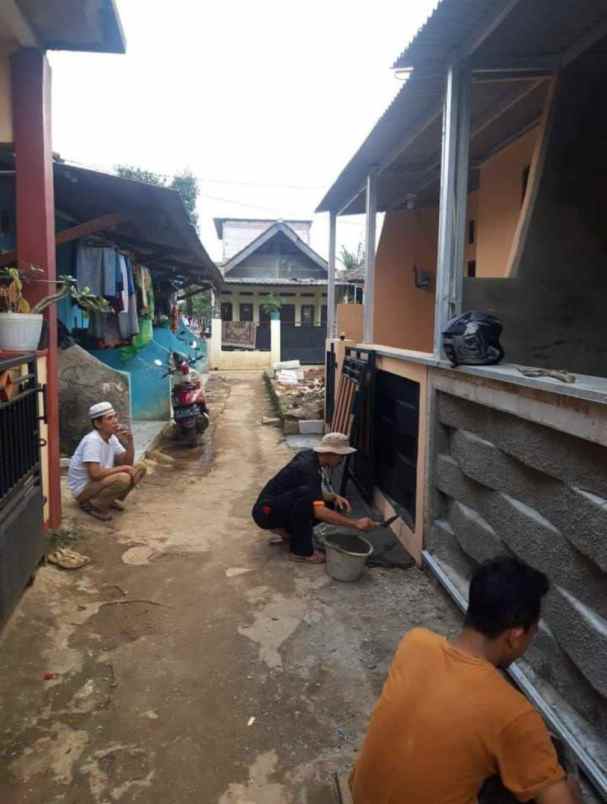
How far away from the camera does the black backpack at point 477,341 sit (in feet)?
11.0

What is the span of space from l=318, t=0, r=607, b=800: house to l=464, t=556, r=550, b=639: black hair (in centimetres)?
70

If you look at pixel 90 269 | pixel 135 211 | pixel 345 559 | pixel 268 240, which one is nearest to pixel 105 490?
pixel 345 559

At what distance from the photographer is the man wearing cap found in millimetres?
5270

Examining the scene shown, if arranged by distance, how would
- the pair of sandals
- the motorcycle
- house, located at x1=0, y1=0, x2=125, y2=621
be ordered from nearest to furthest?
house, located at x1=0, y1=0, x2=125, y2=621, the pair of sandals, the motorcycle

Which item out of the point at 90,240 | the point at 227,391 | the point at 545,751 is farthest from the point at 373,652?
the point at 227,391

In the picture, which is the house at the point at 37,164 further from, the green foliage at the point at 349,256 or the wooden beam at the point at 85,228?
the green foliage at the point at 349,256

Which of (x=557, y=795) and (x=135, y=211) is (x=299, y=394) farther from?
(x=557, y=795)

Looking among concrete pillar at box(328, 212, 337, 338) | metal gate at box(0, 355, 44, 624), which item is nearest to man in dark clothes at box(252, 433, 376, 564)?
metal gate at box(0, 355, 44, 624)

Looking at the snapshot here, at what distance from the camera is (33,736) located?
102 inches

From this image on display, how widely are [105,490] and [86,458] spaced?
0.34 m

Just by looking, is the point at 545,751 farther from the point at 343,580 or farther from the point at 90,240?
the point at 90,240

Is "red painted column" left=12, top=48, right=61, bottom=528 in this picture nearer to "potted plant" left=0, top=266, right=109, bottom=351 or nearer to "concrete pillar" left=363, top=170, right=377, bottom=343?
"potted plant" left=0, top=266, right=109, bottom=351

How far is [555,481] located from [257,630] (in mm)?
2023

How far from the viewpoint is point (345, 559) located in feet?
13.8
